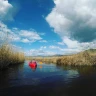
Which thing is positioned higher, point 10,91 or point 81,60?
point 81,60

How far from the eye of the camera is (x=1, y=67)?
38844mm

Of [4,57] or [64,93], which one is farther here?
[4,57]

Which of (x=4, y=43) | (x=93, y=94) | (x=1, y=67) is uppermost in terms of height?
(x=4, y=43)

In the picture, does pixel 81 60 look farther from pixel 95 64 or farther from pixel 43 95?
pixel 43 95

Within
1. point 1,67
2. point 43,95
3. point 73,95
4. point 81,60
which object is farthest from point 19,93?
point 81,60

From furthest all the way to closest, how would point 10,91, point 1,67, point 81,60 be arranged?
point 81,60 < point 1,67 < point 10,91

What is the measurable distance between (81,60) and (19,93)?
143ft

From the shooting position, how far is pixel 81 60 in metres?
60.3

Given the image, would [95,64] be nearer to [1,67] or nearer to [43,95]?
[1,67]

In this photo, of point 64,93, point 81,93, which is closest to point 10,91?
point 64,93

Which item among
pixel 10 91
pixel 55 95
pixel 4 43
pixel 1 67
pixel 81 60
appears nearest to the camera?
pixel 55 95

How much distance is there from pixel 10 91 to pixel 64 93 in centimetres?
590

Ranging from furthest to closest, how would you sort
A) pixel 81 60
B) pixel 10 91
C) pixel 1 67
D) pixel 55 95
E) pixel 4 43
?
1. pixel 81 60
2. pixel 4 43
3. pixel 1 67
4. pixel 10 91
5. pixel 55 95

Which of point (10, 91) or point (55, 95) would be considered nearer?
point (55, 95)
